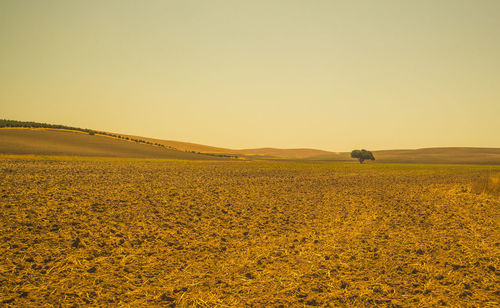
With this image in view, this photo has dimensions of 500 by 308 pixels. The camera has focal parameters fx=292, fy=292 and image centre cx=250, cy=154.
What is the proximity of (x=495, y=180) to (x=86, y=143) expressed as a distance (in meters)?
79.2

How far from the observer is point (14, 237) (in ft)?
24.5

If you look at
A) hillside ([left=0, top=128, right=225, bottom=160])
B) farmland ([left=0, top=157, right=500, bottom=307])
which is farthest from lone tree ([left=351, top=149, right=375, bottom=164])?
farmland ([left=0, top=157, right=500, bottom=307])

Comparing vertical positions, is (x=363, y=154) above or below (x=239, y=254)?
above

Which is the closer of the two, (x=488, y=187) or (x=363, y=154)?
(x=488, y=187)

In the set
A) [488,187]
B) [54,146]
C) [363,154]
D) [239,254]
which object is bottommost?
[239,254]

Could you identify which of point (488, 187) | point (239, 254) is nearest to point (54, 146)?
point (239, 254)

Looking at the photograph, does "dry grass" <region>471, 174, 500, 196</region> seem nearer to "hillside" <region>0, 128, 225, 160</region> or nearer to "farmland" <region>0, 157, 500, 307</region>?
"farmland" <region>0, 157, 500, 307</region>

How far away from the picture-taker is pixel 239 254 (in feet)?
23.2

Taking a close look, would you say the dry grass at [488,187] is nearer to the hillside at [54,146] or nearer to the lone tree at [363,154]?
the hillside at [54,146]

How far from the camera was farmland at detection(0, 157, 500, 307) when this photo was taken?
195 inches

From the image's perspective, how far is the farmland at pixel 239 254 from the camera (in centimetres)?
495

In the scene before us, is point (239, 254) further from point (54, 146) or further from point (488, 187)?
point (54, 146)

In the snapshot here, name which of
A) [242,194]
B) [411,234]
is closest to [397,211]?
[411,234]

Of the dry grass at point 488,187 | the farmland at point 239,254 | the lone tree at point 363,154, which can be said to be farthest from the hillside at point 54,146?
the lone tree at point 363,154
